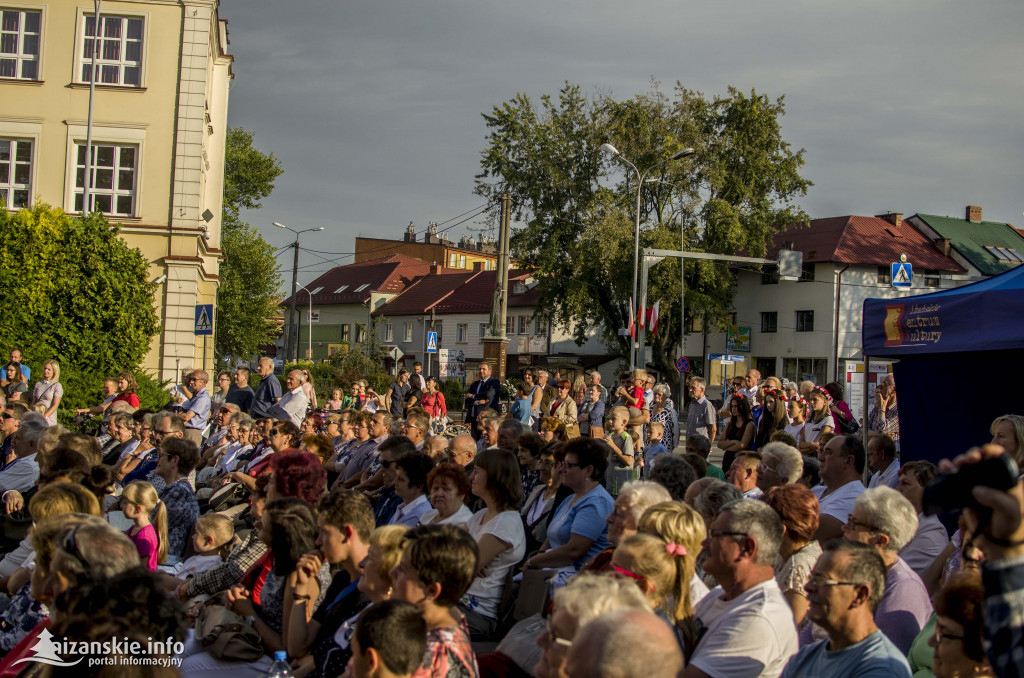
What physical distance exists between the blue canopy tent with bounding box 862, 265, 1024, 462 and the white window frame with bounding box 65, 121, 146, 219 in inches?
849

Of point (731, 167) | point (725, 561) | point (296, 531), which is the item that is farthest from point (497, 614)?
point (731, 167)

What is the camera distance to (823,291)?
165 feet

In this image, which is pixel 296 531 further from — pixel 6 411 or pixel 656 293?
pixel 656 293

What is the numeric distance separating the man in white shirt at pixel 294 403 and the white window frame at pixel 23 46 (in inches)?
687

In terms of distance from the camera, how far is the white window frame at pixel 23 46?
81.4 feet

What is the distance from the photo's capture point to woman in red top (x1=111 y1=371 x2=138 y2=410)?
1418cm

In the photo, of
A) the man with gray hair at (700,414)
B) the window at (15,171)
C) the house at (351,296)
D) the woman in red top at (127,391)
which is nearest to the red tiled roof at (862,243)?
the house at (351,296)

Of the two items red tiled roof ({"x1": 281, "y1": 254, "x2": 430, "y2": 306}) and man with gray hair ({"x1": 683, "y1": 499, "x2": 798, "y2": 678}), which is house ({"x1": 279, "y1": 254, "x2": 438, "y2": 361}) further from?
man with gray hair ({"x1": 683, "y1": 499, "x2": 798, "y2": 678})

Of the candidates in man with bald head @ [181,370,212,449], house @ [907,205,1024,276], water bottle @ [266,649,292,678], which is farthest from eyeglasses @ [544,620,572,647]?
house @ [907,205,1024,276]

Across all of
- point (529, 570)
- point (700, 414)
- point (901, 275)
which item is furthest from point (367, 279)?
point (529, 570)

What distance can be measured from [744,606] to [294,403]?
31.5 feet

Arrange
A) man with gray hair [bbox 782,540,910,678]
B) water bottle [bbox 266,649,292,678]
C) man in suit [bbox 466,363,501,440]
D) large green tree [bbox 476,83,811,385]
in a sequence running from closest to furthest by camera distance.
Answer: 1. man with gray hair [bbox 782,540,910,678]
2. water bottle [bbox 266,649,292,678]
3. man in suit [bbox 466,363,501,440]
4. large green tree [bbox 476,83,811,385]

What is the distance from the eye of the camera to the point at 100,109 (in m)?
25.1

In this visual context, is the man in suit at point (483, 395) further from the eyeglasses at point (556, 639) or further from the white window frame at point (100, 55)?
the white window frame at point (100, 55)
